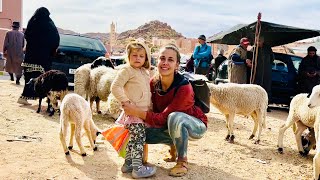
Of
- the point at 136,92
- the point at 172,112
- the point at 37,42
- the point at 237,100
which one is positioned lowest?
the point at 237,100

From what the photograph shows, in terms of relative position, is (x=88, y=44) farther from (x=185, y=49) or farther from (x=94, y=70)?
(x=185, y=49)

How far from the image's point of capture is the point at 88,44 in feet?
38.6

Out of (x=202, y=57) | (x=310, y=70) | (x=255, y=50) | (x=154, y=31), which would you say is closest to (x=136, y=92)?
(x=255, y=50)

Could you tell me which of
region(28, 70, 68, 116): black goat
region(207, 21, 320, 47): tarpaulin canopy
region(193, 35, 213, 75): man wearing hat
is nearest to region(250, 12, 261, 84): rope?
region(207, 21, 320, 47): tarpaulin canopy

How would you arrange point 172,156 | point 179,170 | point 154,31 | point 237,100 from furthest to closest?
point 154,31 → point 237,100 → point 172,156 → point 179,170

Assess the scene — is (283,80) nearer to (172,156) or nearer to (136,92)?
(172,156)

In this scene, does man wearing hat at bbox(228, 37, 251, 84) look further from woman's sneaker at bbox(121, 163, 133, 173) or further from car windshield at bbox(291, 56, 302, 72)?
woman's sneaker at bbox(121, 163, 133, 173)

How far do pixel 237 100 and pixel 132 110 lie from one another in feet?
9.62

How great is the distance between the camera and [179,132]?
13.0 ft

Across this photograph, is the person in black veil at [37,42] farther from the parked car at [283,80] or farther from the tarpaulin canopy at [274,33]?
the tarpaulin canopy at [274,33]

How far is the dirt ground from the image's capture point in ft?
13.5

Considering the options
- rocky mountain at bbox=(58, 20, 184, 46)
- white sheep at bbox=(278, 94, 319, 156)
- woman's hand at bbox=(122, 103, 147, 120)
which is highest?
rocky mountain at bbox=(58, 20, 184, 46)

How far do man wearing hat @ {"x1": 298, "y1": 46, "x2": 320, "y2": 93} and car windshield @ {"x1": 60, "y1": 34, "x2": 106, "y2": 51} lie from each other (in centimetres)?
602

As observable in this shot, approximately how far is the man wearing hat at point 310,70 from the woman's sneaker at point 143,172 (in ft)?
26.0
